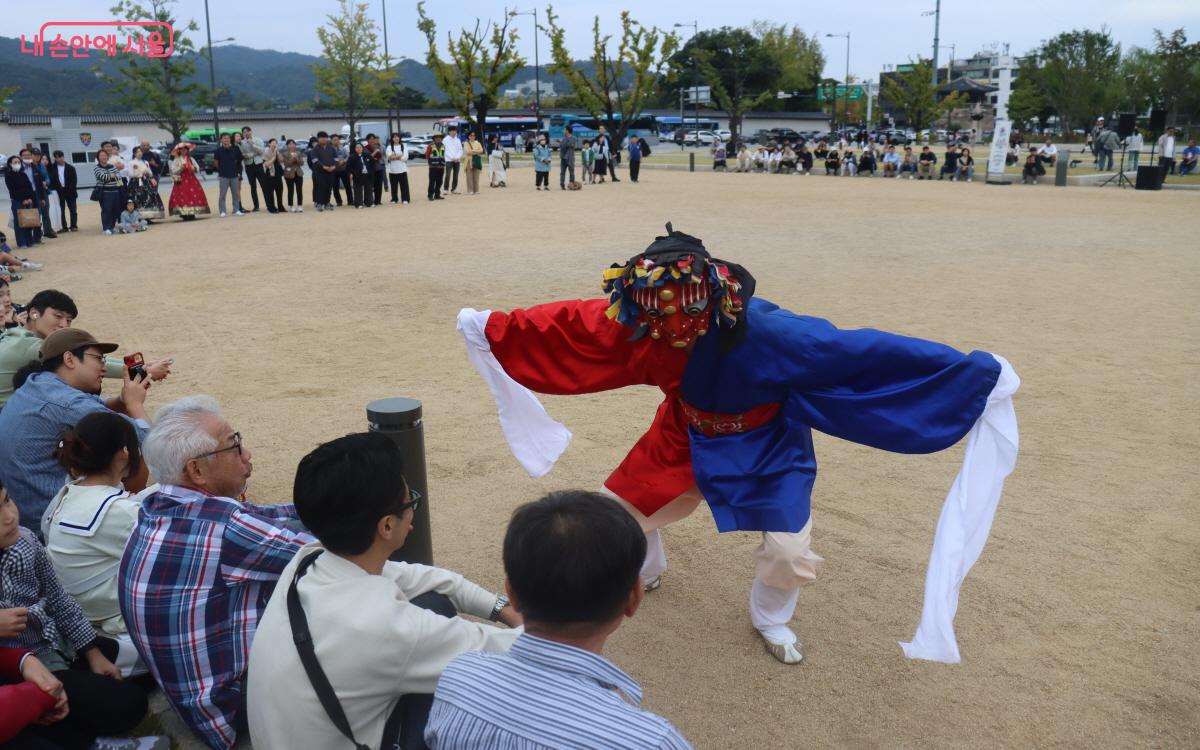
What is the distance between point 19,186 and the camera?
14180mm

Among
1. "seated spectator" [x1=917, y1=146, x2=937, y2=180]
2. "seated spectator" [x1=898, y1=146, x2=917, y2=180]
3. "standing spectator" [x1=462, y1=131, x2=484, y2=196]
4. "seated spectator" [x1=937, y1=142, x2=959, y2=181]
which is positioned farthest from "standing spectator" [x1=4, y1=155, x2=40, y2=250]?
"seated spectator" [x1=898, y1=146, x2=917, y2=180]

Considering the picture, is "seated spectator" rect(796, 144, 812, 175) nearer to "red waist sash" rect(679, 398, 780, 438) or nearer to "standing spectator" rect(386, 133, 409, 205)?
"standing spectator" rect(386, 133, 409, 205)

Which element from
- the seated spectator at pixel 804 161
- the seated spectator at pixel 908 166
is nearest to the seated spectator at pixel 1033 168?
the seated spectator at pixel 908 166

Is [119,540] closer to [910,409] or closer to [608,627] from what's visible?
[608,627]

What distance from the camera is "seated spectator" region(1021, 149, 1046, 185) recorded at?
25328mm

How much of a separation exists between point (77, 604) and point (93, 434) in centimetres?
58

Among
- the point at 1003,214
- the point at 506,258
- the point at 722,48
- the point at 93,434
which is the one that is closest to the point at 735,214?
the point at 1003,214

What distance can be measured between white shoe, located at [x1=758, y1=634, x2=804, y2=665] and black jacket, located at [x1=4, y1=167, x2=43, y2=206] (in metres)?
14.5

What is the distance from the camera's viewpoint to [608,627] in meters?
1.74

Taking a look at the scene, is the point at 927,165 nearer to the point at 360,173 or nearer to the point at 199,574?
the point at 360,173

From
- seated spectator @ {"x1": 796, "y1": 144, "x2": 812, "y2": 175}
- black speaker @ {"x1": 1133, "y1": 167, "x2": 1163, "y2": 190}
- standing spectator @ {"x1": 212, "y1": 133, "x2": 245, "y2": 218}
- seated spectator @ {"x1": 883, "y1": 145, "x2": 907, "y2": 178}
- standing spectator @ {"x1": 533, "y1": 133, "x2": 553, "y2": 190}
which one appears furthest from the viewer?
seated spectator @ {"x1": 796, "y1": 144, "x2": 812, "y2": 175}

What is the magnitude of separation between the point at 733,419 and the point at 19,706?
2420mm

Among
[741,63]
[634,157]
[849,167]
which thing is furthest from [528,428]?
[741,63]

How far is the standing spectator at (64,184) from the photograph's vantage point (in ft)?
52.0
